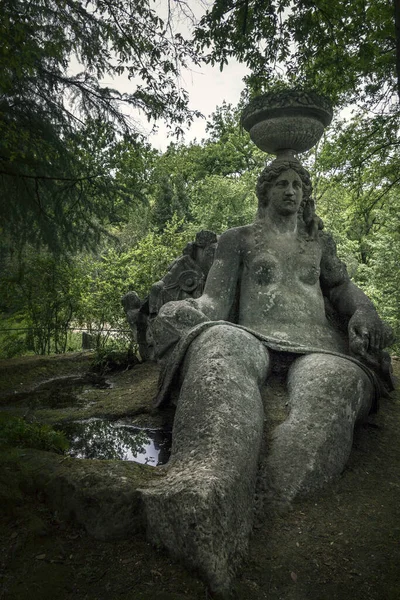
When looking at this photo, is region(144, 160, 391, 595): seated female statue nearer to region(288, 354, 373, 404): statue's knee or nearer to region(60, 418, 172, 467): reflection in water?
region(288, 354, 373, 404): statue's knee

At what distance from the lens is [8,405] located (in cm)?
424

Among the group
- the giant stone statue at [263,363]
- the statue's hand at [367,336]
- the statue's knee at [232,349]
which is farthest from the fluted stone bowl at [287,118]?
the statue's knee at [232,349]

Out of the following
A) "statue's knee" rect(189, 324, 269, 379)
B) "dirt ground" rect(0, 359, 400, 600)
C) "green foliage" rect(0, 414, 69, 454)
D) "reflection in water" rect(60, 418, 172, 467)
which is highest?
"statue's knee" rect(189, 324, 269, 379)

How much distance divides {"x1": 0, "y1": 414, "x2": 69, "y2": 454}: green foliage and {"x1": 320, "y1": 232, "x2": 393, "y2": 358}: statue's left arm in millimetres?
1965

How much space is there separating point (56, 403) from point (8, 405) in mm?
418

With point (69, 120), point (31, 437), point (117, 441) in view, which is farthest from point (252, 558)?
point (69, 120)

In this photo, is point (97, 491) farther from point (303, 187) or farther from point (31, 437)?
point (303, 187)

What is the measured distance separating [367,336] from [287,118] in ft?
5.81

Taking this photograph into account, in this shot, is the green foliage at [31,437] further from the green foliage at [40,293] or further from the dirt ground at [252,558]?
the green foliage at [40,293]

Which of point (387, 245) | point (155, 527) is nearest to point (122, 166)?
point (155, 527)

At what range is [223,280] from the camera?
3596 mm

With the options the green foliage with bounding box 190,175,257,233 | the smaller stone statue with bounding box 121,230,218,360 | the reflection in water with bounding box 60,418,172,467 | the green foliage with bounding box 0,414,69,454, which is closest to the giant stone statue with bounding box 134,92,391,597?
the reflection in water with bounding box 60,418,172,467

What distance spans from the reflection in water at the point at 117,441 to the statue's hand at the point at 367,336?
1.43m

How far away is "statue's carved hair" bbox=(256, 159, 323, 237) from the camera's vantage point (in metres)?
3.57
